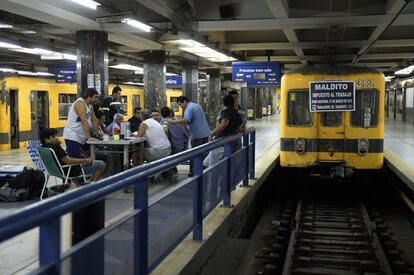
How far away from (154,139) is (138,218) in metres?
5.90

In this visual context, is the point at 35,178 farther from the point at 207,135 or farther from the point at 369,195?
the point at 369,195

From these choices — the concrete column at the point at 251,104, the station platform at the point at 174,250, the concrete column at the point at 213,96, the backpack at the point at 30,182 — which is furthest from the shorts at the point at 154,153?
the concrete column at the point at 251,104

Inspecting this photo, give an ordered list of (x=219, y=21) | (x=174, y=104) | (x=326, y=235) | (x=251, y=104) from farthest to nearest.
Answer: (x=251, y=104) → (x=174, y=104) → (x=219, y=21) → (x=326, y=235)

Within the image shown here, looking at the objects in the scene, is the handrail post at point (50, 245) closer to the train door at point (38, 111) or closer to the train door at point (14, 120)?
the train door at point (14, 120)

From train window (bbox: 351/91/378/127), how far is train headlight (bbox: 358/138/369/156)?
31 centimetres

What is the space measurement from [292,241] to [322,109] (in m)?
2.86

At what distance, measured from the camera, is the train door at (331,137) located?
33.8 ft

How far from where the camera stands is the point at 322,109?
31.7 feet

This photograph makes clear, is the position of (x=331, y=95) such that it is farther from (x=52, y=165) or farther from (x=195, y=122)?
(x=52, y=165)

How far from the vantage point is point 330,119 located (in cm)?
1036

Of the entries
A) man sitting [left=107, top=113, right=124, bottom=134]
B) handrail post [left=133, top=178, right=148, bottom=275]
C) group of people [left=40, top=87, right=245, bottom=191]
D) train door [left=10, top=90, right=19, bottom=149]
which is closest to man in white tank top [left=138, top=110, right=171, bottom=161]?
group of people [left=40, top=87, right=245, bottom=191]

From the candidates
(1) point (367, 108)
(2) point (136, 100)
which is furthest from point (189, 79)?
(1) point (367, 108)

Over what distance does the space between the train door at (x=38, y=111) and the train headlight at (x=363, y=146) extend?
12.1 metres

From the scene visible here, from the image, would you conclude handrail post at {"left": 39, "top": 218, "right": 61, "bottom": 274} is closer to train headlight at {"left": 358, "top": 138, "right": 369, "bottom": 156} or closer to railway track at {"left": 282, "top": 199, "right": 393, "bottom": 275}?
railway track at {"left": 282, "top": 199, "right": 393, "bottom": 275}
